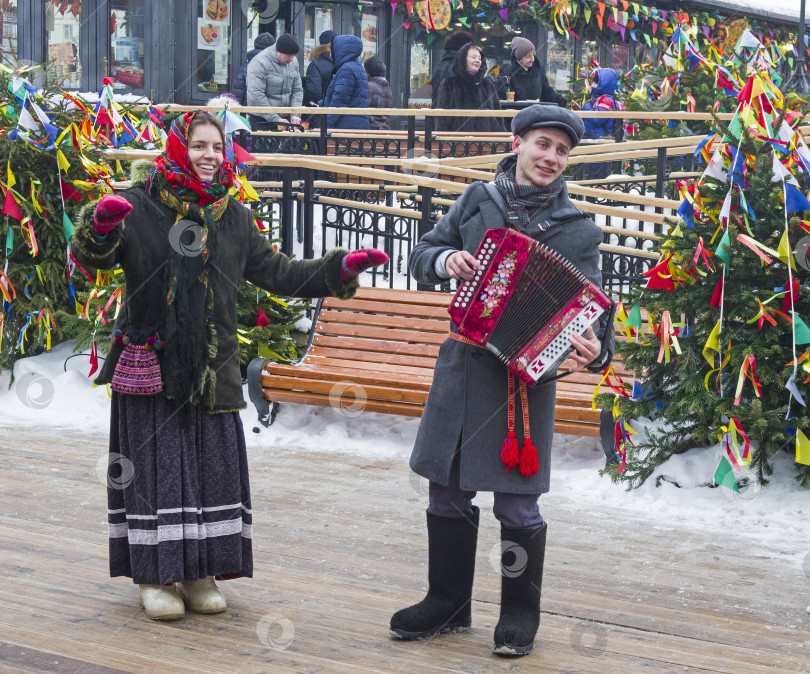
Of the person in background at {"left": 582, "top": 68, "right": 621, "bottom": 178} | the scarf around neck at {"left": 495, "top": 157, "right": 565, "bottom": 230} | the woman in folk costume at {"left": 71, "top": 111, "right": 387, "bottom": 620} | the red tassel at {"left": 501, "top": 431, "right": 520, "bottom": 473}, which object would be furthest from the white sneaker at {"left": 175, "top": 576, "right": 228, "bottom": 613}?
the person in background at {"left": 582, "top": 68, "right": 621, "bottom": 178}

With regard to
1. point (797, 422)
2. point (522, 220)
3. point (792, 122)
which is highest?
point (792, 122)

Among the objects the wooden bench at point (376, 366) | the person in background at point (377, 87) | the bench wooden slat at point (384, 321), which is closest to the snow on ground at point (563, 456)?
the wooden bench at point (376, 366)

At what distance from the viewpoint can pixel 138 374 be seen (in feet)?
11.9

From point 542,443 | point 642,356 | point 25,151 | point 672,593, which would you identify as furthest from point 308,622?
point 25,151

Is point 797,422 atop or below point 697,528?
atop

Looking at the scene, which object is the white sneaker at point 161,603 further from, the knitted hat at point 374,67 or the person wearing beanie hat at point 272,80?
the knitted hat at point 374,67

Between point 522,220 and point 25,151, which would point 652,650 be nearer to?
point 522,220

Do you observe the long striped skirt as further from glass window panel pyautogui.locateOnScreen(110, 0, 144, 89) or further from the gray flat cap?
glass window panel pyautogui.locateOnScreen(110, 0, 144, 89)

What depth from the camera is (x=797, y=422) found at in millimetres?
4949

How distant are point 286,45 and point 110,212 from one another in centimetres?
968

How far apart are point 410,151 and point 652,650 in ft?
29.3

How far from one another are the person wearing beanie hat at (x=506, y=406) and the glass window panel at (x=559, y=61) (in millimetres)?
17593

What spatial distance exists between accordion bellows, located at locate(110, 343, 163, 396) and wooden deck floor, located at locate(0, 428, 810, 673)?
0.77m

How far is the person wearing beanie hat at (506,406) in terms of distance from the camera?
3.39 meters
